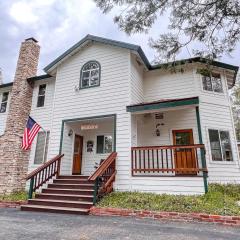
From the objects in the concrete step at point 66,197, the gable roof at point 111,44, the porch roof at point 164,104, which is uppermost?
the gable roof at point 111,44

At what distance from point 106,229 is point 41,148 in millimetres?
7603

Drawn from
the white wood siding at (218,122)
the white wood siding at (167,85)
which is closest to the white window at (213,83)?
the white wood siding at (218,122)

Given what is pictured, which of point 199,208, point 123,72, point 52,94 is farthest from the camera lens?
point 52,94

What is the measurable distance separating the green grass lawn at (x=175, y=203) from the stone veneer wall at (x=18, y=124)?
545 cm

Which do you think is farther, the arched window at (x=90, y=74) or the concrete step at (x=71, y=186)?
the arched window at (x=90, y=74)

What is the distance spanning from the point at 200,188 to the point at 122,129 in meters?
3.68

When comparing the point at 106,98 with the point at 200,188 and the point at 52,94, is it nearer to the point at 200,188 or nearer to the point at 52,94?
the point at 52,94

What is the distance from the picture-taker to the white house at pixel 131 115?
902 centimetres

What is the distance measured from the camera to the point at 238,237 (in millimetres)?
4250

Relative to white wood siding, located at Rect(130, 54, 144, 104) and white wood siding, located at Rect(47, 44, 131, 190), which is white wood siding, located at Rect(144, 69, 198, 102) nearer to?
white wood siding, located at Rect(130, 54, 144, 104)

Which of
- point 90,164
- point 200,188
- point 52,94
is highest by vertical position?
point 52,94

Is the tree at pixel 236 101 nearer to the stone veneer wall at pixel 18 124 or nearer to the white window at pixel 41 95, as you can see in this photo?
the white window at pixel 41 95

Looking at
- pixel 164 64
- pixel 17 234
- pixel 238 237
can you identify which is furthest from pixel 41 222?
pixel 164 64

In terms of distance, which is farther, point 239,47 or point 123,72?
point 123,72
